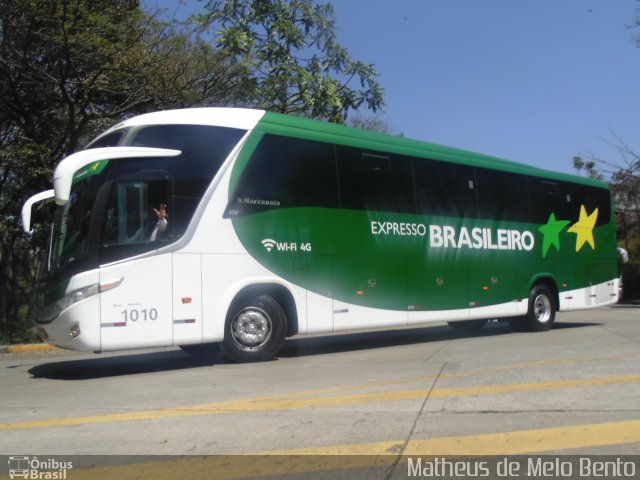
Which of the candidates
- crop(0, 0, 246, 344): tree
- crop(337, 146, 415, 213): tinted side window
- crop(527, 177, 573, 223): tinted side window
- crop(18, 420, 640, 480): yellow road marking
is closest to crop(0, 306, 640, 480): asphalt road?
crop(18, 420, 640, 480): yellow road marking

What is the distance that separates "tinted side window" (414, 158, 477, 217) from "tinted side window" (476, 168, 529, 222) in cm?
30

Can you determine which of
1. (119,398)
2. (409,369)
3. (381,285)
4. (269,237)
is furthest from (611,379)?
(119,398)

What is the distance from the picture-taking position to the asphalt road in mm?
4871

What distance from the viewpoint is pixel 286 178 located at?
9.55 metres

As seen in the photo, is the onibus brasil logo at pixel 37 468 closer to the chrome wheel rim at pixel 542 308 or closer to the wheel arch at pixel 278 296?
the wheel arch at pixel 278 296

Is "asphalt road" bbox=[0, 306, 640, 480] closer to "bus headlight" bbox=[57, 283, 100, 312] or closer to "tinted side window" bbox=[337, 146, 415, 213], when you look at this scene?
"bus headlight" bbox=[57, 283, 100, 312]

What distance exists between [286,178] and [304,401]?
4.07 m

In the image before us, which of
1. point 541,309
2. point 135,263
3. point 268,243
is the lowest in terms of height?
Result: point 541,309

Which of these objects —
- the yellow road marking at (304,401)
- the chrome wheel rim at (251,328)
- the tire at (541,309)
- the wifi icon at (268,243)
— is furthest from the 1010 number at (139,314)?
the tire at (541,309)

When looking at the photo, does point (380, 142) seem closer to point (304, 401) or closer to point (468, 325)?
point (304, 401)

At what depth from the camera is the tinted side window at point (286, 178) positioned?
912cm

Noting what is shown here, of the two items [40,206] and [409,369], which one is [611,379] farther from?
[40,206]

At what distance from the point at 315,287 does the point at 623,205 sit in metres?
26.5

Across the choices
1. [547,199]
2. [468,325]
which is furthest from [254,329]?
[547,199]
